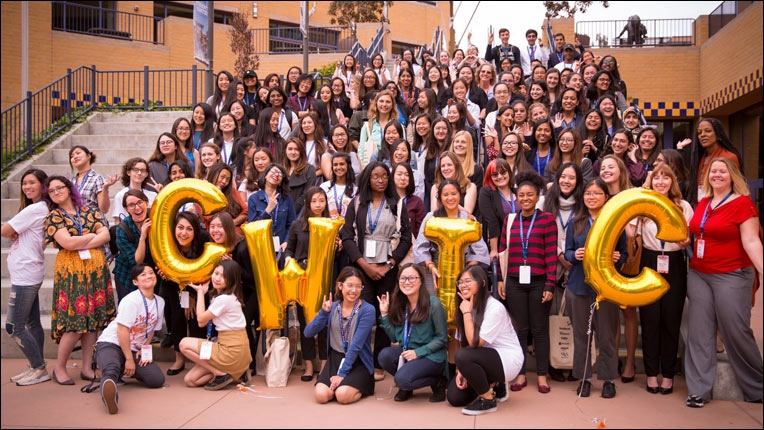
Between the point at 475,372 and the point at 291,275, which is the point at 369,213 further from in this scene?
the point at 475,372

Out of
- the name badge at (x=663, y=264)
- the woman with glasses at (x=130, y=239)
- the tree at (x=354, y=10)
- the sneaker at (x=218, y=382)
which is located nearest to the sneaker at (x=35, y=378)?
the woman with glasses at (x=130, y=239)

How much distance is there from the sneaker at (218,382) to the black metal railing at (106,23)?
1798 cm

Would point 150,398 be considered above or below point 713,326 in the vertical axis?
below

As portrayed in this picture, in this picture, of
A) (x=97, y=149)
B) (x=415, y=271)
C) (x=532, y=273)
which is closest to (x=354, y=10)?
(x=97, y=149)

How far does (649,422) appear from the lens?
16.7 feet

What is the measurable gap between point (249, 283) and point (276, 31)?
75.6ft

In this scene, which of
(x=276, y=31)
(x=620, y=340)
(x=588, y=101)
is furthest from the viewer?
(x=276, y=31)

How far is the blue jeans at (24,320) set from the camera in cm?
622

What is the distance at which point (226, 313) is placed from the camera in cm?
618

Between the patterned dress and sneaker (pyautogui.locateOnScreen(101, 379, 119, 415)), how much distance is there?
115 centimetres

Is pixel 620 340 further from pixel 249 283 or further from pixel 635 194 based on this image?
pixel 249 283

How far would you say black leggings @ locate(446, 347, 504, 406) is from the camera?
538 centimetres

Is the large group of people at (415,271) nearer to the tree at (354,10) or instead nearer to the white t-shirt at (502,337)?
the white t-shirt at (502,337)

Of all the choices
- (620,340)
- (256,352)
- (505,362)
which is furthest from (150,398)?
(620,340)
